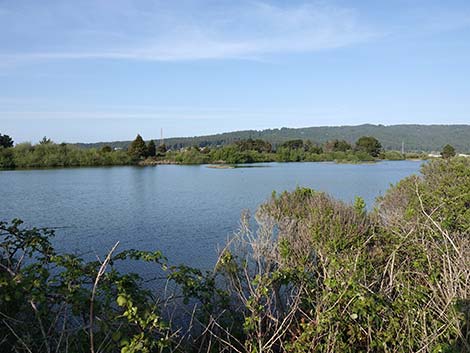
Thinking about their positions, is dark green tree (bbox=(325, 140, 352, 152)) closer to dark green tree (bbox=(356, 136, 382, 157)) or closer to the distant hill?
dark green tree (bbox=(356, 136, 382, 157))

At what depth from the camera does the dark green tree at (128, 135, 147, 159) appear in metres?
83.0

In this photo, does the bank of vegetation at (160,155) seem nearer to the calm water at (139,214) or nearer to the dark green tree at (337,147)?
the dark green tree at (337,147)

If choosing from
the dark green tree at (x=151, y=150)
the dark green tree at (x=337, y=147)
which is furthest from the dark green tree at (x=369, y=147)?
the dark green tree at (x=151, y=150)

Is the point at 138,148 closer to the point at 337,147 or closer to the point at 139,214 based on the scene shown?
the point at 337,147

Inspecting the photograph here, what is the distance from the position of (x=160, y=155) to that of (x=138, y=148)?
26.2 feet

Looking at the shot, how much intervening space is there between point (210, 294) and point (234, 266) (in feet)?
2.87

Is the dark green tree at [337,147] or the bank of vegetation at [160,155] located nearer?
the bank of vegetation at [160,155]

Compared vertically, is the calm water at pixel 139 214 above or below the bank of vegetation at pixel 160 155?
below

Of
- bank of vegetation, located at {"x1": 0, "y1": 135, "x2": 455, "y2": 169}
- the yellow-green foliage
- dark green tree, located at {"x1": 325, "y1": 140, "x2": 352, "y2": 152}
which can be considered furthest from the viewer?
dark green tree, located at {"x1": 325, "y1": 140, "x2": 352, "y2": 152}

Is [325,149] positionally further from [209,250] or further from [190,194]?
[209,250]

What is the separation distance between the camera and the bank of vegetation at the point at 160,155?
225 feet

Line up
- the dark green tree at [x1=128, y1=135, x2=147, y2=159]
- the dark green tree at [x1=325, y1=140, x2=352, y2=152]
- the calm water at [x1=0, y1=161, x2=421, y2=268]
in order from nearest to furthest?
the calm water at [x1=0, y1=161, x2=421, y2=268]
the dark green tree at [x1=128, y1=135, x2=147, y2=159]
the dark green tree at [x1=325, y1=140, x2=352, y2=152]

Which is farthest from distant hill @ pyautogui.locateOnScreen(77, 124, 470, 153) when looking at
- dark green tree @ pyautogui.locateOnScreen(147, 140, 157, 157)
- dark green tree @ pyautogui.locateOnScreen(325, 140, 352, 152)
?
dark green tree @ pyautogui.locateOnScreen(147, 140, 157, 157)

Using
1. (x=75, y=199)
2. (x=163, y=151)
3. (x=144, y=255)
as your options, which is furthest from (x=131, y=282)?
(x=163, y=151)
